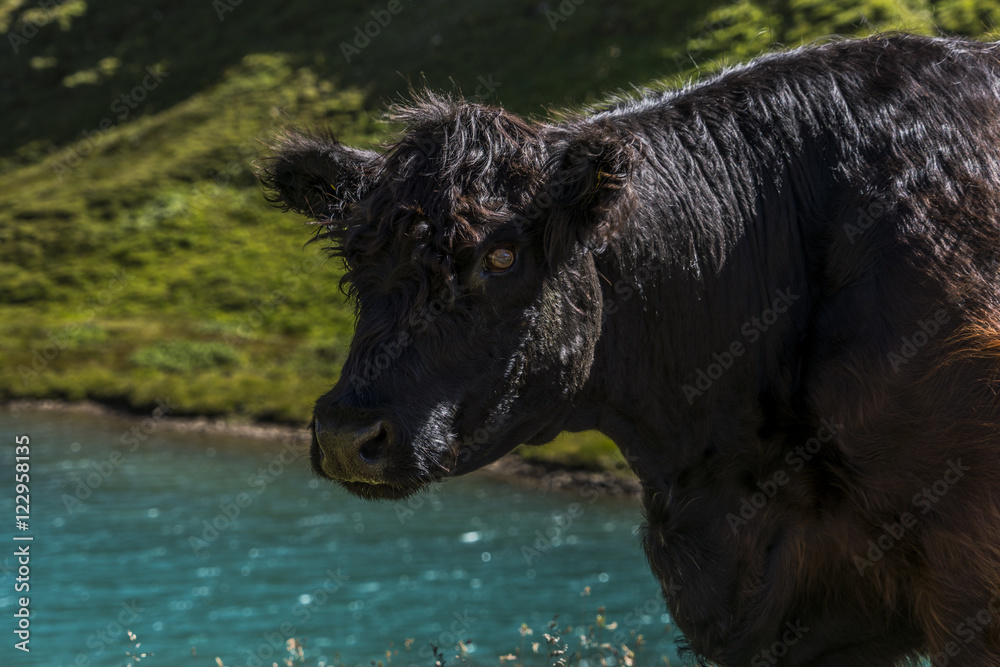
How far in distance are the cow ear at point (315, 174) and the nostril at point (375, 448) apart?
107cm

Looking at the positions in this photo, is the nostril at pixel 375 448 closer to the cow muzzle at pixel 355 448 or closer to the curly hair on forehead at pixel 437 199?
the cow muzzle at pixel 355 448

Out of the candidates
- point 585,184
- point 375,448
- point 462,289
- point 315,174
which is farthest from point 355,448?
point 315,174

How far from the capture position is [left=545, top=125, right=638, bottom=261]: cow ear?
395 cm

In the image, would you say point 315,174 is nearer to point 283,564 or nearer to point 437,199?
point 437,199

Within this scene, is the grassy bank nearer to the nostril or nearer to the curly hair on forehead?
the curly hair on forehead

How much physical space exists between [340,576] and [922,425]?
767 inches

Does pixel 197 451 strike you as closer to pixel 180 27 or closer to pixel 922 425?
pixel 922 425

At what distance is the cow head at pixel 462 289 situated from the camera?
3859 millimetres

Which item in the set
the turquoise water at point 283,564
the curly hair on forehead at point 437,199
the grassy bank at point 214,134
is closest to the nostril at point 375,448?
the curly hair on forehead at point 437,199

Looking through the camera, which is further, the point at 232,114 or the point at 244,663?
the point at 232,114

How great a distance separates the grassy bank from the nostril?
976 inches

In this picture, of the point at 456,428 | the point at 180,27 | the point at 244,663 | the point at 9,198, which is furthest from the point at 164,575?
the point at 180,27

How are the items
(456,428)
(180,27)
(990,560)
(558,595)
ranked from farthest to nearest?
1. (180,27)
2. (558,595)
3. (456,428)
4. (990,560)

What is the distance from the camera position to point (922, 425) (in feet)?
13.0
